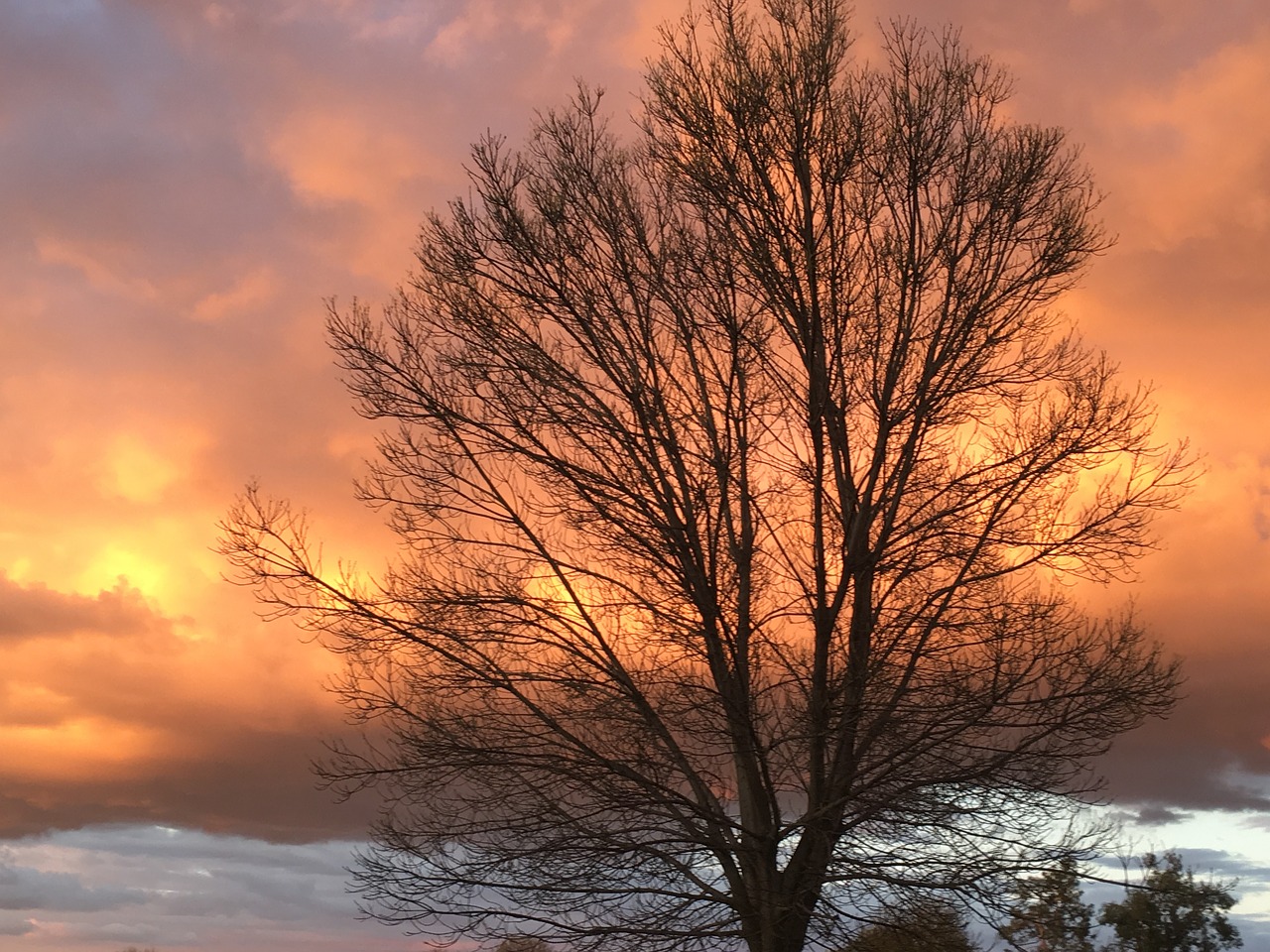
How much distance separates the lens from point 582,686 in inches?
368

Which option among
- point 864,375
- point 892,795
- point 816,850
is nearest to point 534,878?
point 816,850

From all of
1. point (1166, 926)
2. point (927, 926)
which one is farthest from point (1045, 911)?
point (1166, 926)

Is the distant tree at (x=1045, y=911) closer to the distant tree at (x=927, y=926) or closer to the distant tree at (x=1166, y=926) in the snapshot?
the distant tree at (x=927, y=926)

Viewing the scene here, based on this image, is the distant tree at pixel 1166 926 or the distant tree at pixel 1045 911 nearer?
the distant tree at pixel 1045 911

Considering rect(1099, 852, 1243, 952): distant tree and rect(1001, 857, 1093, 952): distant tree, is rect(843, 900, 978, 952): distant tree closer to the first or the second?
rect(1001, 857, 1093, 952): distant tree

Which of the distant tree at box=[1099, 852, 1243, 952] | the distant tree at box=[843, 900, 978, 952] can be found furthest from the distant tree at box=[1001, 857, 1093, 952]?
the distant tree at box=[1099, 852, 1243, 952]

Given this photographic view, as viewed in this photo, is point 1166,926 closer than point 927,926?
No

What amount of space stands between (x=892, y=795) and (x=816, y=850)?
89 centimetres

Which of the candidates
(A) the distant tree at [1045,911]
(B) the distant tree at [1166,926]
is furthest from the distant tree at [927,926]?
(B) the distant tree at [1166,926]

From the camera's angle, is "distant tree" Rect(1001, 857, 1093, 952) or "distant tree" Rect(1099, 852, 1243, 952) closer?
"distant tree" Rect(1001, 857, 1093, 952)

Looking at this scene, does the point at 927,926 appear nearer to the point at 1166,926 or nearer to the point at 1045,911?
the point at 1045,911

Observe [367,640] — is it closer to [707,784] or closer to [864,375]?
[707,784]

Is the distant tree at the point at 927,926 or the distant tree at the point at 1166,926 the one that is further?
the distant tree at the point at 1166,926

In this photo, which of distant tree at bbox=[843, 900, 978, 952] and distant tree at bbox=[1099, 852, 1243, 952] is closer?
distant tree at bbox=[843, 900, 978, 952]
